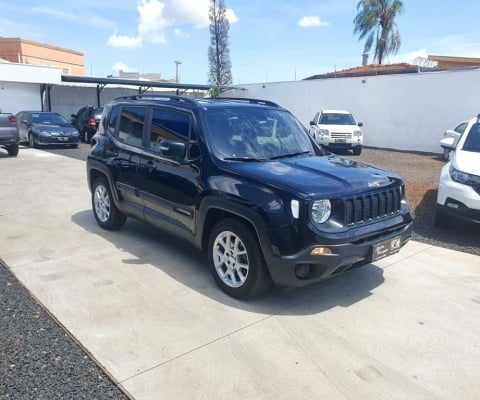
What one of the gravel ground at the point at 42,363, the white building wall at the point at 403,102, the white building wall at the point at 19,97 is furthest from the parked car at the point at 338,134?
the white building wall at the point at 19,97

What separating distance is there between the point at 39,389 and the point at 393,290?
327cm

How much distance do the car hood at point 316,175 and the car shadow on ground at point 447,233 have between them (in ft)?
7.15

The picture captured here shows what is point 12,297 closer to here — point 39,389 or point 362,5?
point 39,389

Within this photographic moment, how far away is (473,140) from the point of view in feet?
22.1

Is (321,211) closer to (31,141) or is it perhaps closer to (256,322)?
(256,322)

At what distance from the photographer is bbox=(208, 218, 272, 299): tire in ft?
12.1

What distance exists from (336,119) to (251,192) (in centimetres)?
1479

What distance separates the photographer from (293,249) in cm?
344

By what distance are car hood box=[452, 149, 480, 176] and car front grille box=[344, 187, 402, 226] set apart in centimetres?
218

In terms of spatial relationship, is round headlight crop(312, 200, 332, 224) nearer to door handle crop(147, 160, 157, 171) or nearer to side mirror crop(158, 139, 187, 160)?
side mirror crop(158, 139, 187, 160)

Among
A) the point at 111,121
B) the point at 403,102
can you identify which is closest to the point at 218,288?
the point at 111,121

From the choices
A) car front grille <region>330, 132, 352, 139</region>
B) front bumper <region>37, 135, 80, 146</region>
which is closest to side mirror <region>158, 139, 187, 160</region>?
car front grille <region>330, 132, 352, 139</region>

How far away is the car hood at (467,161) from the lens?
5781 millimetres

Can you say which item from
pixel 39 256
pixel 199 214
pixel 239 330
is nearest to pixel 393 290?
pixel 239 330
